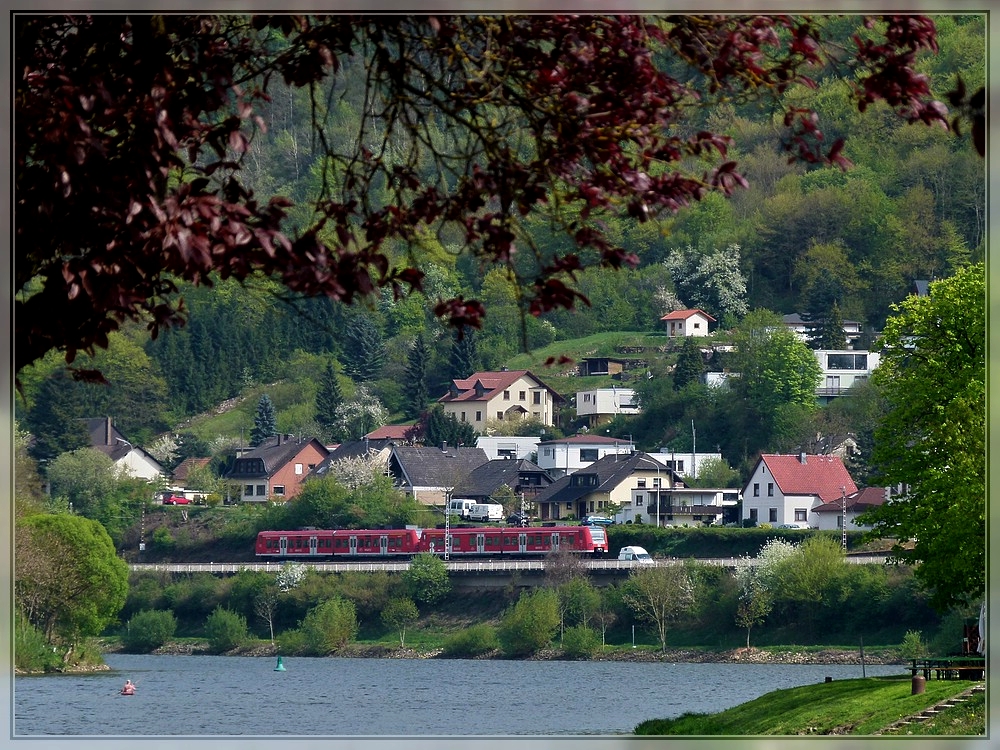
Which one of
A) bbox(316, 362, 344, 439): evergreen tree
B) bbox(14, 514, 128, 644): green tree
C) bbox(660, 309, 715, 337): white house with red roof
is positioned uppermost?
bbox(660, 309, 715, 337): white house with red roof

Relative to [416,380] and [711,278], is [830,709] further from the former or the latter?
[416,380]

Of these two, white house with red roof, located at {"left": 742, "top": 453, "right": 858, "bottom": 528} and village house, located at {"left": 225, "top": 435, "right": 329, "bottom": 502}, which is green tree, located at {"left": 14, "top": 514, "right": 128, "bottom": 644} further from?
white house with red roof, located at {"left": 742, "top": 453, "right": 858, "bottom": 528}

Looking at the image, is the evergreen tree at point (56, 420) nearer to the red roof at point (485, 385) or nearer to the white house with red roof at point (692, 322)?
the red roof at point (485, 385)

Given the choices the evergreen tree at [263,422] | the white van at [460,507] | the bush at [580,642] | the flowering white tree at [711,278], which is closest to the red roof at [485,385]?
the flowering white tree at [711,278]

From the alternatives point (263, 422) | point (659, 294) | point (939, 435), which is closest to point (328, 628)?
point (263, 422)

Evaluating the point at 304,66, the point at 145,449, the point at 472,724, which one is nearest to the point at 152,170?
the point at 304,66

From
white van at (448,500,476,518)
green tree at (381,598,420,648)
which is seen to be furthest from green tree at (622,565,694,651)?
green tree at (381,598,420,648)
